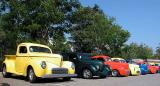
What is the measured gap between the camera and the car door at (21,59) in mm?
17422

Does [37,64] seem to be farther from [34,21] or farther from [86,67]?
[34,21]

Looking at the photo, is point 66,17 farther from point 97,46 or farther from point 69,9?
point 97,46

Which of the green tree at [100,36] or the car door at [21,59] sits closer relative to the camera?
the car door at [21,59]

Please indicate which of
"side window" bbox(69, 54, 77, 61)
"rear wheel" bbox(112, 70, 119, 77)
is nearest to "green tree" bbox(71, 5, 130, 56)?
"rear wheel" bbox(112, 70, 119, 77)

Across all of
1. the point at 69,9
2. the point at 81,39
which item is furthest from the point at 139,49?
the point at 69,9

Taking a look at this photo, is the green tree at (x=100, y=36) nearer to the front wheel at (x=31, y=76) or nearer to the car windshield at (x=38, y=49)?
the car windshield at (x=38, y=49)

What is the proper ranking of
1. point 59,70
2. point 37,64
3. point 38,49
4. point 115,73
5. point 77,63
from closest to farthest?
point 37,64, point 59,70, point 38,49, point 77,63, point 115,73

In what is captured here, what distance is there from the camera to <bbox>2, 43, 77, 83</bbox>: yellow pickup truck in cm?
1622

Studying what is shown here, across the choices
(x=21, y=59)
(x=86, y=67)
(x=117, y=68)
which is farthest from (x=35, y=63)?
(x=117, y=68)

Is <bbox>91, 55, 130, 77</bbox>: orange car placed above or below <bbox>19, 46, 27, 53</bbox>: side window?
below

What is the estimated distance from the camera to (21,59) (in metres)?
17.7

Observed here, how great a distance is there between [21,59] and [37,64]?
5.86 feet

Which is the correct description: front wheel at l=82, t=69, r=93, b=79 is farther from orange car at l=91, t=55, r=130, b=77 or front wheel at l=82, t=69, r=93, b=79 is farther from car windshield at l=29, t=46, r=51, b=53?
orange car at l=91, t=55, r=130, b=77

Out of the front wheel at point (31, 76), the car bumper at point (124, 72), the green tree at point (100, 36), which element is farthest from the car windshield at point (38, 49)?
the green tree at point (100, 36)
